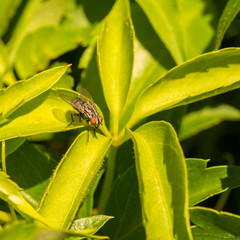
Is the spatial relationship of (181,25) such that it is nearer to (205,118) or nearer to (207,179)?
(205,118)

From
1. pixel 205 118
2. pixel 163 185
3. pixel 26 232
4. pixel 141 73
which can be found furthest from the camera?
pixel 205 118

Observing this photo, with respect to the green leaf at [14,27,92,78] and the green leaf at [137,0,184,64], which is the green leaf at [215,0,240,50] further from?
the green leaf at [14,27,92,78]

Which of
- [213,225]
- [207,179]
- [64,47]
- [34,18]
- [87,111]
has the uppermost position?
[34,18]

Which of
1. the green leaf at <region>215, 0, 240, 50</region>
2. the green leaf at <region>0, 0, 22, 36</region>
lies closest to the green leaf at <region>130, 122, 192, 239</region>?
the green leaf at <region>215, 0, 240, 50</region>

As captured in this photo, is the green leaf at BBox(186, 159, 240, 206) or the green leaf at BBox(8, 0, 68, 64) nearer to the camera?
the green leaf at BBox(186, 159, 240, 206)

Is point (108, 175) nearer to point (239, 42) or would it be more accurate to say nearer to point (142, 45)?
point (142, 45)

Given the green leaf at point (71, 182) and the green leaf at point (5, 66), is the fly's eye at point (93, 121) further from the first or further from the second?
the green leaf at point (5, 66)

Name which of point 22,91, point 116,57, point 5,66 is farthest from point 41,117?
point 5,66
